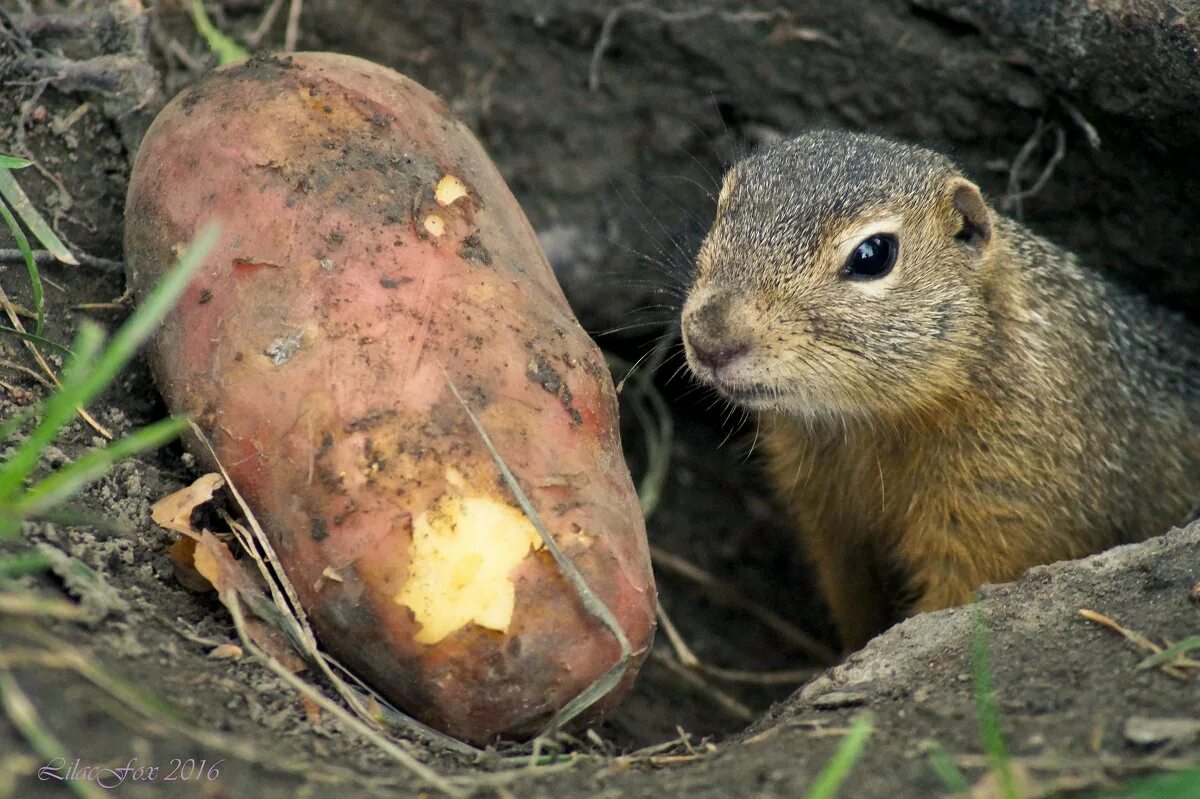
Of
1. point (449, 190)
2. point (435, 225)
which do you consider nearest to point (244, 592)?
point (435, 225)

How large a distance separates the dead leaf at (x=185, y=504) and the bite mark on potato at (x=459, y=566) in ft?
2.12

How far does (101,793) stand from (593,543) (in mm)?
1385

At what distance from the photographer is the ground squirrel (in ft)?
13.3

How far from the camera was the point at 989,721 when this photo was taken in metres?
2.34

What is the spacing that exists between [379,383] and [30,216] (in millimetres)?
1526

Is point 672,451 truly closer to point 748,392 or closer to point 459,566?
point 748,392

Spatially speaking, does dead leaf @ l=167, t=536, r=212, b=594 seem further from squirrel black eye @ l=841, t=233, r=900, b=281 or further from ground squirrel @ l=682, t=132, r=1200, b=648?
squirrel black eye @ l=841, t=233, r=900, b=281

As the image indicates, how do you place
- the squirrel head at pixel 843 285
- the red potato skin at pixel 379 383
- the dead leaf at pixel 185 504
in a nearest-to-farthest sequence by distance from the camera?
1. the red potato skin at pixel 379 383
2. the dead leaf at pixel 185 504
3. the squirrel head at pixel 843 285

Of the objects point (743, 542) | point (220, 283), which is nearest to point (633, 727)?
point (743, 542)

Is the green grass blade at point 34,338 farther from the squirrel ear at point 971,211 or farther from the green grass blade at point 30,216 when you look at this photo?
the squirrel ear at point 971,211

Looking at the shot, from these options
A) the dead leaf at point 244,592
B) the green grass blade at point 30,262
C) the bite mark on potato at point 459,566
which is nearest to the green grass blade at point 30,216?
the green grass blade at point 30,262

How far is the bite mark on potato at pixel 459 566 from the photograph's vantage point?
2977 millimetres

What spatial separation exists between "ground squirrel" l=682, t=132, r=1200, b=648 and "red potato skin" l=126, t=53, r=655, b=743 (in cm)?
88

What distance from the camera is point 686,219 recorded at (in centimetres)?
595
